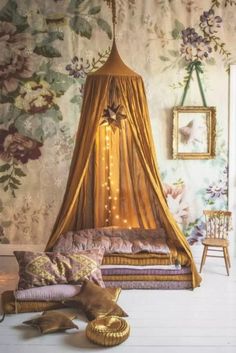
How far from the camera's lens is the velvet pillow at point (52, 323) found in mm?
2795

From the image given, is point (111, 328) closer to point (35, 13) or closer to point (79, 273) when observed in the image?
point (79, 273)

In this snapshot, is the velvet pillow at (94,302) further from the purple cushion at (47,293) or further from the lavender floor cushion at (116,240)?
the lavender floor cushion at (116,240)

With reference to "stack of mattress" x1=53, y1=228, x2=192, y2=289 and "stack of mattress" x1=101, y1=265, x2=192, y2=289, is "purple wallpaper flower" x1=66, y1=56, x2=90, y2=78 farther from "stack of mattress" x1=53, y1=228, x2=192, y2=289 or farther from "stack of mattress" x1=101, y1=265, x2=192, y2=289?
"stack of mattress" x1=101, y1=265, x2=192, y2=289

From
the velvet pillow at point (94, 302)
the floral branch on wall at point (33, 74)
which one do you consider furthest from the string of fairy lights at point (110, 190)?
the velvet pillow at point (94, 302)

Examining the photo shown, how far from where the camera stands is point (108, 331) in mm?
2682

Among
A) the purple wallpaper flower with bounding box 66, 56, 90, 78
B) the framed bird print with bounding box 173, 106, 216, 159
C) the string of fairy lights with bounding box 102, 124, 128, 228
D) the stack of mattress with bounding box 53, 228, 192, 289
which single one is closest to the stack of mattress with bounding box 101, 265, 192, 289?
the stack of mattress with bounding box 53, 228, 192, 289

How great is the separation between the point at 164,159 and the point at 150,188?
31.2 inches

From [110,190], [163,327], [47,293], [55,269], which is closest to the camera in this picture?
[163,327]

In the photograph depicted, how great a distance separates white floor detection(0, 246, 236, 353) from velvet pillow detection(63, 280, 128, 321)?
0.09 m

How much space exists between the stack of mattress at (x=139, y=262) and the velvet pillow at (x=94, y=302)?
1.36ft

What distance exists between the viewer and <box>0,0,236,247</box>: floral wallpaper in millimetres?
4539

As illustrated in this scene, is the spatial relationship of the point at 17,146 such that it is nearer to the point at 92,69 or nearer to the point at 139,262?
the point at 92,69

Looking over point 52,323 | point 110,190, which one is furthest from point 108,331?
point 110,190

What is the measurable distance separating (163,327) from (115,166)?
1825mm
